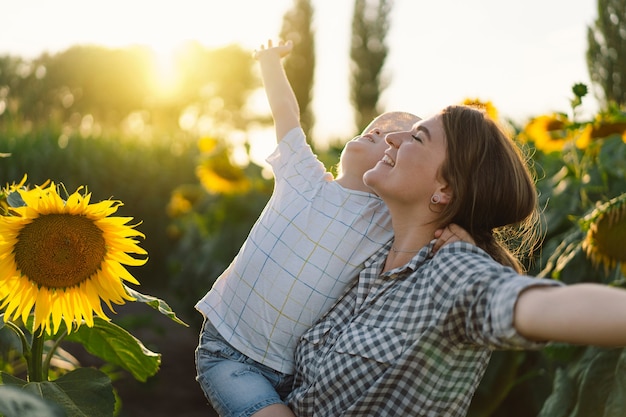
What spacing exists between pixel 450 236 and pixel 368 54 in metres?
24.5

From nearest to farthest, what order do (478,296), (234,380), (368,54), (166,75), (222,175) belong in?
1. (478,296)
2. (234,380)
3. (222,175)
4. (368,54)
5. (166,75)

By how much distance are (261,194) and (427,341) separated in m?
3.90

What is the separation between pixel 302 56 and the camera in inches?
925

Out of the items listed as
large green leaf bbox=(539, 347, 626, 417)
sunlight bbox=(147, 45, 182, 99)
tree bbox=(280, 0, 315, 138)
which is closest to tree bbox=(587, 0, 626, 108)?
tree bbox=(280, 0, 315, 138)

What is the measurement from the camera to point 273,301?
1.95 metres

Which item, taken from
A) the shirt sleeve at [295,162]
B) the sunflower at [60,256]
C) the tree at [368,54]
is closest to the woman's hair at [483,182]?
the shirt sleeve at [295,162]

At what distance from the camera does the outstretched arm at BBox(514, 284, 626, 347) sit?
1.18 metres

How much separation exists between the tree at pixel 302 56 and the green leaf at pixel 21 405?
21.3 m

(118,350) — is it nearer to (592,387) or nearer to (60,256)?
(60,256)

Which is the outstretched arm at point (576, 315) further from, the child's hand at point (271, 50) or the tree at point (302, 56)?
the tree at point (302, 56)

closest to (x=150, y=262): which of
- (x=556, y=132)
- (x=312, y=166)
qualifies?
(x=556, y=132)

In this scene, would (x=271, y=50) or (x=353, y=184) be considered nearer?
(x=353, y=184)

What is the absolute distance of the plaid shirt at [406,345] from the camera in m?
1.53

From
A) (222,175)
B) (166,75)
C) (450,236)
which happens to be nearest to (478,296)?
(450,236)
